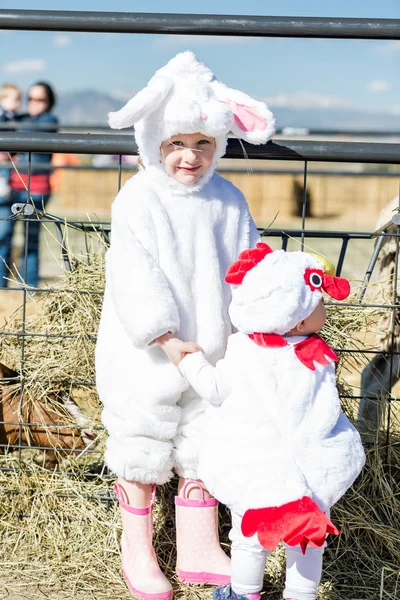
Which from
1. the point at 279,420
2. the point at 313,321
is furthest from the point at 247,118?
the point at 279,420

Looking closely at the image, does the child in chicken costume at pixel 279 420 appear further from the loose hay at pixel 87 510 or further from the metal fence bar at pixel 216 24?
the metal fence bar at pixel 216 24

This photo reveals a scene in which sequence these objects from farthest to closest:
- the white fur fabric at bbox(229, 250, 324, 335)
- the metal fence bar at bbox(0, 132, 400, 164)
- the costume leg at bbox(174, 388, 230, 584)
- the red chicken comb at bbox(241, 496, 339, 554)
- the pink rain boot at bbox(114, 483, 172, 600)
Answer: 1. the metal fence bar at bbox(0, 132, 400, 164)
2. the costume leg at bbox(174, 388, 230, 584)
3. the pink rain boot at bbox(114, 483, 172, 600)
4. the white fur fabric at bbox(229, 250, 324, 335)
5. the red chicken comb at bbox(241, 496, 339, 554)

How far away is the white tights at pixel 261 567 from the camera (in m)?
2.30

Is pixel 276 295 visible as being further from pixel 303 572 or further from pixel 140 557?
pixel 140 557

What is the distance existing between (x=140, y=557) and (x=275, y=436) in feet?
2.31

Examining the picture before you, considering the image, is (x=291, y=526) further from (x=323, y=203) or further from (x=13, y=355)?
(x=323, y=203)

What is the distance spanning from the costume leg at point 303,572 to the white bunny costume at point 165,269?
0.45m

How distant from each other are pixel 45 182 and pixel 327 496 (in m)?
5.32

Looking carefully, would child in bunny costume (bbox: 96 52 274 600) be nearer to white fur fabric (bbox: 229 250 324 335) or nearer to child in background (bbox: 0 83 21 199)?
white fur fabric (bbox: 229 250 324 335)

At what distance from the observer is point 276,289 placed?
7.17 feet

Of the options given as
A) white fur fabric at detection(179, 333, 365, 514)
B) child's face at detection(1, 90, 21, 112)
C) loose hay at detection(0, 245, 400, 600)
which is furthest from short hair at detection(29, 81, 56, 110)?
white fur fabric at detection(179, 333, 365, 514)

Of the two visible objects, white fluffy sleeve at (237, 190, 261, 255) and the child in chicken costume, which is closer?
the child in chicken costume

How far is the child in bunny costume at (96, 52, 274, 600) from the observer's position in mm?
2479

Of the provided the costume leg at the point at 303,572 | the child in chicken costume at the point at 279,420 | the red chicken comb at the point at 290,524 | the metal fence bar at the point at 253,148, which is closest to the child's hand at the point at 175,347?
the child in chicken costume at the point at 279,420
